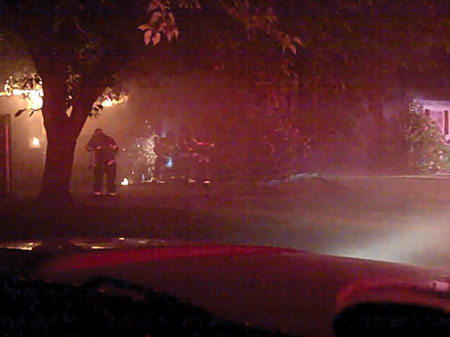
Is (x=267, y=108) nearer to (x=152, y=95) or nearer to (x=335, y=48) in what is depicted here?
(x=152, y=95)

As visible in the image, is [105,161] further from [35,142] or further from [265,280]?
[265,280]

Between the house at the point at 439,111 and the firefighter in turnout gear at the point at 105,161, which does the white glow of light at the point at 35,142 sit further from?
the house at the point at 439,111

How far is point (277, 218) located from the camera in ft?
44.8

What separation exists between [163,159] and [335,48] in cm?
1049

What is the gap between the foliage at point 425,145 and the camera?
74.7 feet

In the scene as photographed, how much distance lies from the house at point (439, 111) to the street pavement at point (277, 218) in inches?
268

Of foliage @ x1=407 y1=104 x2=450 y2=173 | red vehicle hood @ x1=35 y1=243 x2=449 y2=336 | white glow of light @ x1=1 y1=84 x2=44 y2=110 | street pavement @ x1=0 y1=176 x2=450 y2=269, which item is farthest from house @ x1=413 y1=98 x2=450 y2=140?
red vehicle hood @ x1=35 y1=243 x2=449 y2=336

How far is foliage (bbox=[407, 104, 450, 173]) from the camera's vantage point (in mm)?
22766

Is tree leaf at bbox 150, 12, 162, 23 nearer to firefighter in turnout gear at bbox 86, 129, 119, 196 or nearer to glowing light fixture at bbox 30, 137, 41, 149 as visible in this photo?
firefighter in turnout gear at bbox 86, 129, 119, 196

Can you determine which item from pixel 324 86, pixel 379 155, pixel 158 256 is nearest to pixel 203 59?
pixel 324 86

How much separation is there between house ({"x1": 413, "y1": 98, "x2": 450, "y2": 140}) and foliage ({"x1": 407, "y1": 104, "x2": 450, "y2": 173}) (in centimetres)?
157

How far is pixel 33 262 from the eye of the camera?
2.87 metres

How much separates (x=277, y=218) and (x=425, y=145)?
1051 centimetres

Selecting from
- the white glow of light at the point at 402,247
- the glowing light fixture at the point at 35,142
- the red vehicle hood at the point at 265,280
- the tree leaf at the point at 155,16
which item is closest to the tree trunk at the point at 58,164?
the white glow of light at the point at 402,247
